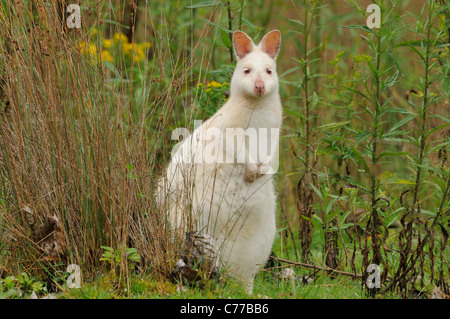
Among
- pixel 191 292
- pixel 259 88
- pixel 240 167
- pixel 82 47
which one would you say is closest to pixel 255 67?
pixel 259 88

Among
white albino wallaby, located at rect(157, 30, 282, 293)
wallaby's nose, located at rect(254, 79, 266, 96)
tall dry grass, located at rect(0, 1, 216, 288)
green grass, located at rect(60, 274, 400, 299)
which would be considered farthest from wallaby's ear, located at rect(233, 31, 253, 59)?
green grass, located at rect(60, 274, 400, 299)

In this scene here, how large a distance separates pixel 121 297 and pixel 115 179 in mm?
766

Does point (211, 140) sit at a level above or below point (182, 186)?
above

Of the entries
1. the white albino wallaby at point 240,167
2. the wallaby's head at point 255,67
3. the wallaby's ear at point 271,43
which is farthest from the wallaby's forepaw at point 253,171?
the wallaby's ear at point 271,43

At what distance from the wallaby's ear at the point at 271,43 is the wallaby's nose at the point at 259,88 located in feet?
1.27

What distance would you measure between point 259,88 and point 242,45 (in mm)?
425

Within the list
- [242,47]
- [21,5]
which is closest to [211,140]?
[242,47]

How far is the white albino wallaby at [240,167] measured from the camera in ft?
14.3

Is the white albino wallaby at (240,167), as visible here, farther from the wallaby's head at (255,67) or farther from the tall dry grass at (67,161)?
the tall dry grass at (67,161)

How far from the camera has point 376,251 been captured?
413 centimetres

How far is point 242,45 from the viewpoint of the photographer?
4.49 metres

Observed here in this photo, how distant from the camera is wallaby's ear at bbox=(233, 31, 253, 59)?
4465 mm
